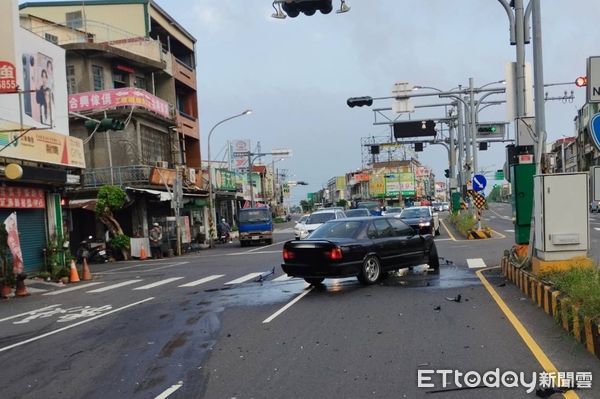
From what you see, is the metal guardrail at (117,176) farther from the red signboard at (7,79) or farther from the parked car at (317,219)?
the red signboard at (7,79)

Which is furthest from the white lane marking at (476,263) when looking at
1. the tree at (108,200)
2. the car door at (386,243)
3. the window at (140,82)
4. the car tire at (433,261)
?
the window at (140,82)

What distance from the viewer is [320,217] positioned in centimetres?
3033

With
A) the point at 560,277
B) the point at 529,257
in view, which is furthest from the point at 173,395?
the point at 529,257

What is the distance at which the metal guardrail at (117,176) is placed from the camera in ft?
106

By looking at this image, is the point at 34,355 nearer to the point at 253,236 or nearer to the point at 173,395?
the point at 173,395

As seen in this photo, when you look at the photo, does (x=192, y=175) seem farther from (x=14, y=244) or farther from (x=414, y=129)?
(x=14, y=244)

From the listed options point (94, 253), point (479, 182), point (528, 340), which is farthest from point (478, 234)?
point (528, 340)

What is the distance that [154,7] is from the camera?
3903 cm

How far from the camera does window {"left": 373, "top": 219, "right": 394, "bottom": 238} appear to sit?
45.1 feet

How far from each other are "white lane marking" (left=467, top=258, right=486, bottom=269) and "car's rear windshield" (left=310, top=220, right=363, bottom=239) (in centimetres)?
440

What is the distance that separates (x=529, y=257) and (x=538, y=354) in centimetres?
559

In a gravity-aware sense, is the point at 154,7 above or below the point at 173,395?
above

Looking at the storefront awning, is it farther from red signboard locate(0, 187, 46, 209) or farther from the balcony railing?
the balcony railing

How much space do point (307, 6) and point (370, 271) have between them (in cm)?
589
